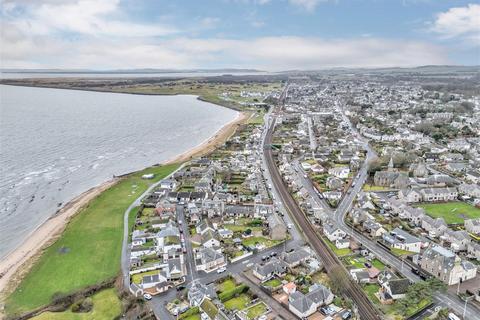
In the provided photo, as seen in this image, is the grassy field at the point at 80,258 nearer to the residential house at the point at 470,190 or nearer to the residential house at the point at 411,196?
the residential house at the point at 411,196

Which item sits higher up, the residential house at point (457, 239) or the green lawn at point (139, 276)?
the residential house at point (457, 239)

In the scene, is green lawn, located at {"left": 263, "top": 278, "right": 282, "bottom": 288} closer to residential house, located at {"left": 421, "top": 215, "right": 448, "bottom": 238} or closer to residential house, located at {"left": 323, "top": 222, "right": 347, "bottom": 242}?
residential house, located at {"left": 323, "top": 222, "right": 347, "bottom": 242}

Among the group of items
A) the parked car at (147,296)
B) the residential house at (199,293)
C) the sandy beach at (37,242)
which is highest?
the residential house at (199,293)

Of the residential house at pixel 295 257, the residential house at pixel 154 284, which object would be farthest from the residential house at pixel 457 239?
the residential house at pixel 154 284

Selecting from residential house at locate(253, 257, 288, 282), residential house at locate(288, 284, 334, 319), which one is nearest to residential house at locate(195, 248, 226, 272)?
residential house at locate(253, 257, 288, 282)

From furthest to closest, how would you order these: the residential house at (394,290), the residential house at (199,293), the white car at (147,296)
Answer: the white car at (147,296), the residential house at (394,290), the residential house at (199,293)

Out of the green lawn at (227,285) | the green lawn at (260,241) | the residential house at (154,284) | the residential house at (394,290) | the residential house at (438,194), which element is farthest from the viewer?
the residential house at (438,194)
